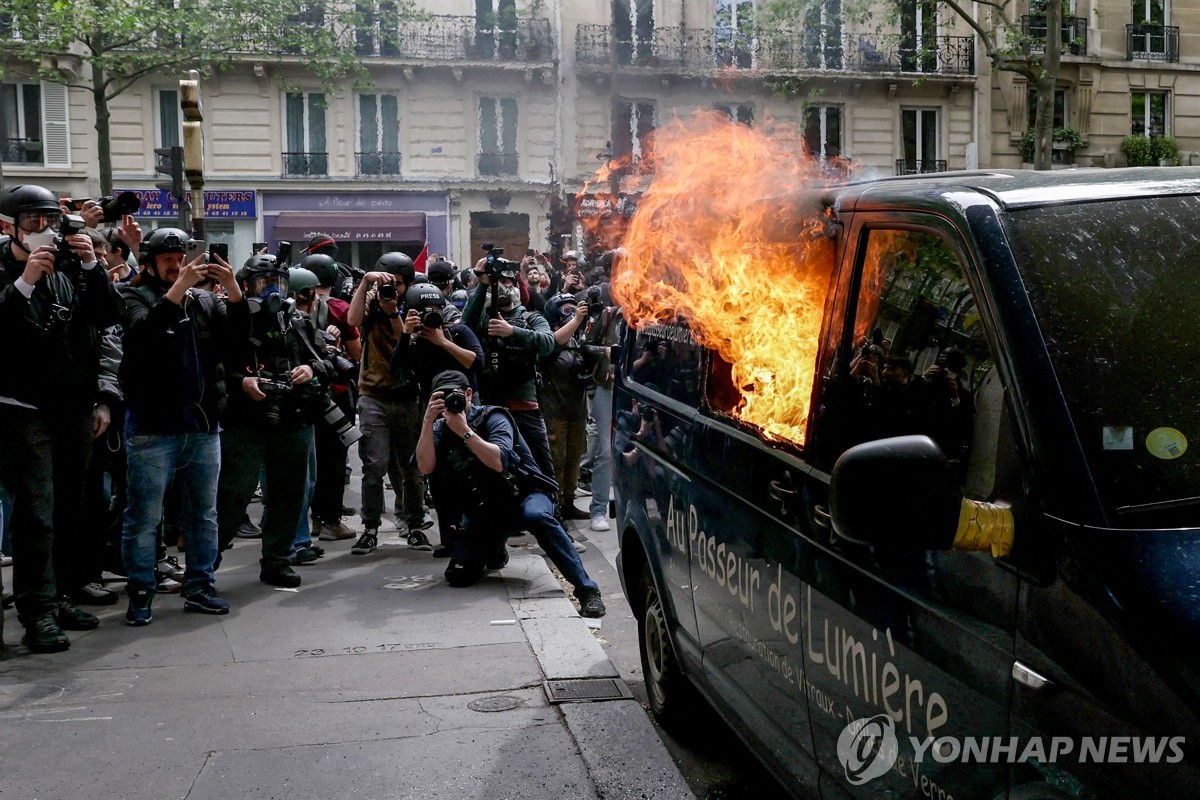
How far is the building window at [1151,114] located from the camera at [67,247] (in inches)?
1305

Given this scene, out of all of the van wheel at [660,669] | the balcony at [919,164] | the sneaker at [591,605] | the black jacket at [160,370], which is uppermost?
the balcony at [919,164]

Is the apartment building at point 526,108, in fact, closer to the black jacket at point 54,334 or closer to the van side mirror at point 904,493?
the black jacket at point 54,334

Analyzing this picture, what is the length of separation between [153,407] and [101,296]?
642mm

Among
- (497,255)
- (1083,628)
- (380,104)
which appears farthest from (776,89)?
(1083,628)

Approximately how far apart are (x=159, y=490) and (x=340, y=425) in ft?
6.24

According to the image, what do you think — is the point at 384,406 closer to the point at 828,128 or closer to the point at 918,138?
the point at 828,128

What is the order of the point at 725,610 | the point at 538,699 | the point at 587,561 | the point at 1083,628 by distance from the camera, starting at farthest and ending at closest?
the point at 587,561 → the point at 538,699 → the point at 725,610 → the point at 1083,628

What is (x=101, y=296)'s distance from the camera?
5844 mm

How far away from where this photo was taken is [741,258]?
387cm

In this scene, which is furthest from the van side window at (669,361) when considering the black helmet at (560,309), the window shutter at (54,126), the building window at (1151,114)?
the building window at (1151,114)

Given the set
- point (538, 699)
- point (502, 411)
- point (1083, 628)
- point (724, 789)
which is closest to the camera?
point (1083, 628)

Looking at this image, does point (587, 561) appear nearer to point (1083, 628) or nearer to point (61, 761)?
point (61, 761)

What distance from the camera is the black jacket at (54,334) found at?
5.61m

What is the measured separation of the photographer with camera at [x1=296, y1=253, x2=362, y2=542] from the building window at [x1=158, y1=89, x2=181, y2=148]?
927 inches
